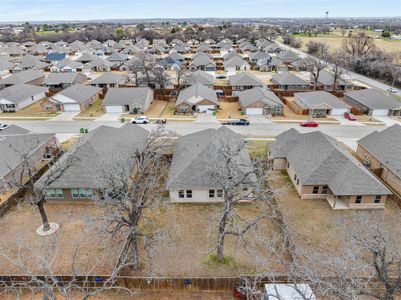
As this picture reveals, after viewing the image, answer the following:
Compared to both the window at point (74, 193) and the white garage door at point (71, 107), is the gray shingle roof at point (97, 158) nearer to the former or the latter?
the window at point (74, 193)

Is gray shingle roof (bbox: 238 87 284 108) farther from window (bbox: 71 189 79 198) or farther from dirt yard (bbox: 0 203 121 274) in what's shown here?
dirt yard (bbox: 0 203 121 274)

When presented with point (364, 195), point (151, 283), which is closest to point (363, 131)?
point (364, 195)

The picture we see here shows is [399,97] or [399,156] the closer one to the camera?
[399,156]

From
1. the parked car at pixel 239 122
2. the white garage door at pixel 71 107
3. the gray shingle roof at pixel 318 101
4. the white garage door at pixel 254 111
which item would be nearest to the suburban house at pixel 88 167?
the parked car at pixel 239 122

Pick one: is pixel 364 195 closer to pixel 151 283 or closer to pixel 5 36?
→ pixel 151 283

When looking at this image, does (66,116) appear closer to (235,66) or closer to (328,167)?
(328,167)

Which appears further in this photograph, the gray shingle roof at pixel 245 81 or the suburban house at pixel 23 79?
the suburban house at pixel 23 79

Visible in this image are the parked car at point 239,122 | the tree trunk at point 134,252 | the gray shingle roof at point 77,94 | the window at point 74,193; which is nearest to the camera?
the tree trunk at point 134,252
